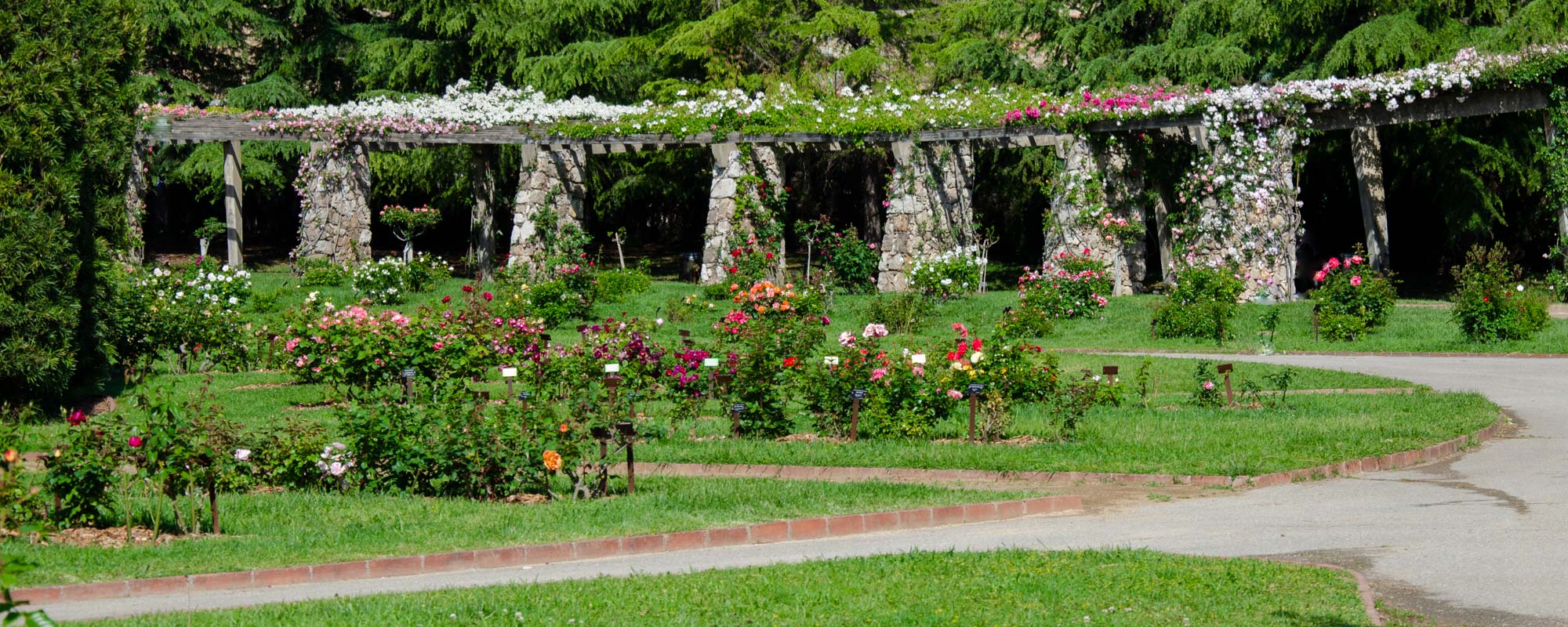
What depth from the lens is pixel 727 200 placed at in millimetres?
→ 26906

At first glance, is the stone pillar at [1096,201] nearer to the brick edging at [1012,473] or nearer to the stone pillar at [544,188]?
the stone pillar at [544,188]

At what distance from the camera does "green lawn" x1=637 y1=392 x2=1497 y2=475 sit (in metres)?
11.5

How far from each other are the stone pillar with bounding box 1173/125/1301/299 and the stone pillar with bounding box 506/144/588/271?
35.5 ft

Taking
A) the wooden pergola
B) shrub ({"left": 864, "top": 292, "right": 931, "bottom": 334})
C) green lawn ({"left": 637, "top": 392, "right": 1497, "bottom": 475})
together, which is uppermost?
the wooden pergola

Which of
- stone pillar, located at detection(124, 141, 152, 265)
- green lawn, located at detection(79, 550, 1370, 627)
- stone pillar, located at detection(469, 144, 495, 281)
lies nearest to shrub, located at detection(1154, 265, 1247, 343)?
green lawn, located at detection(79, 550, 1370, 627)

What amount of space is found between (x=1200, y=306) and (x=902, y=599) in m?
13.3

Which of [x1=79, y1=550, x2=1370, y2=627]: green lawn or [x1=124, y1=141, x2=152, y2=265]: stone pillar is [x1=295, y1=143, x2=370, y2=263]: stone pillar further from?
[x1=79, y1=550, x2=1370, y2=627]: green lawn

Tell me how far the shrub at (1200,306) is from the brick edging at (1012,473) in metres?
7.87

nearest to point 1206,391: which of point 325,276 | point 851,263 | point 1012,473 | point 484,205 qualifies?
point 1012,473

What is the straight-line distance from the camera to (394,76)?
35.7 m

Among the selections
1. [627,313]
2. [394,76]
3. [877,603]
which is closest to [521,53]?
[394,76]

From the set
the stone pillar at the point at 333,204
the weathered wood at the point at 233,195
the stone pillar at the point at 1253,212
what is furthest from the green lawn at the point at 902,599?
the weathered wood at the point at 233,195

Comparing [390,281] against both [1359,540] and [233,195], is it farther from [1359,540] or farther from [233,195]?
[1359,540]

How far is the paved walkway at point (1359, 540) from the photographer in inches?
306
